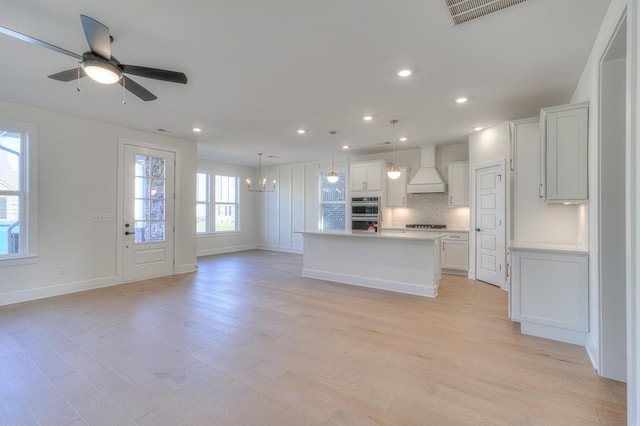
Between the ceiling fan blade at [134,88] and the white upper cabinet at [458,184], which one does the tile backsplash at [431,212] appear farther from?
the ceiling fan blade at [134,88]

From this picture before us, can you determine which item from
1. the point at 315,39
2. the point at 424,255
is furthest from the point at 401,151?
the point at 315,39

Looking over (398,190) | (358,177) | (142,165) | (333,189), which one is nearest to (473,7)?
(398,190)

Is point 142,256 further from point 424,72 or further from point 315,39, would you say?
point 424,72

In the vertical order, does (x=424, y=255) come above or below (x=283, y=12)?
below

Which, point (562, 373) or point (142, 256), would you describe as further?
point (142, 256)

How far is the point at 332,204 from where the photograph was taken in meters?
8.75

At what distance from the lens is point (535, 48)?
281 cm

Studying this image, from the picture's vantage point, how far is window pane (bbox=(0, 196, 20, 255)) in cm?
425

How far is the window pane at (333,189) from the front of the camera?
28.0 feet

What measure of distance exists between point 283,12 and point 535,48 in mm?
2318

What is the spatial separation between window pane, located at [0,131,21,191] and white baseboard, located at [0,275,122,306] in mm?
1490

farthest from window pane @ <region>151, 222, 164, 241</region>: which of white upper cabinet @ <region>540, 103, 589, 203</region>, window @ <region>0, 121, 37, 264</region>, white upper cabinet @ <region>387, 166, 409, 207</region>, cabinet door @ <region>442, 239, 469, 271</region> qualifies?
white upper cabinet @ <region>540, 103, 589, 203</region>

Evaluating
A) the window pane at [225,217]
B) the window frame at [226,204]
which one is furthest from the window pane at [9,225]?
the window pane at [225,217]

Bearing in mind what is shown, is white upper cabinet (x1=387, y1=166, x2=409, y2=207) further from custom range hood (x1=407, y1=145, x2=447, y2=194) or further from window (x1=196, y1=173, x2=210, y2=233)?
window (x1=196, y1=173, x2=210, y2=233)
